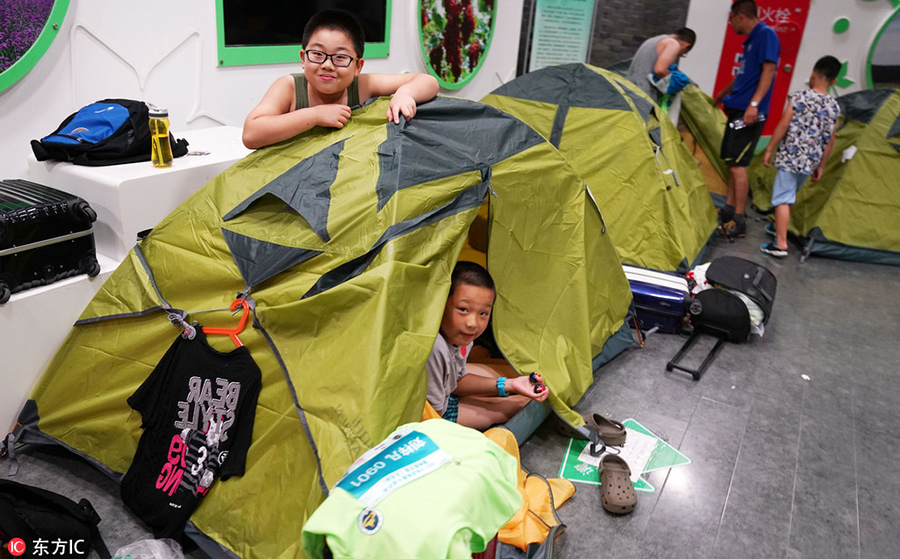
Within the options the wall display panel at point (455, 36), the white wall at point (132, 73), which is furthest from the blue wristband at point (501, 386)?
the wall display panel at point (455, 36)

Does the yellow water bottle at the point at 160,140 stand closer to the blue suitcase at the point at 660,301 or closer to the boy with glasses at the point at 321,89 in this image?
the boy with glasses at the point at 321,89

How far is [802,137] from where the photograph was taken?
365cm

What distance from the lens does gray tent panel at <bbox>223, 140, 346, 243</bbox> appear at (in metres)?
1.55

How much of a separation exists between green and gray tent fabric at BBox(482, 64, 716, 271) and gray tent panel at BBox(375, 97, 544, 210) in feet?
3.92

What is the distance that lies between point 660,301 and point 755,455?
86 centimetres

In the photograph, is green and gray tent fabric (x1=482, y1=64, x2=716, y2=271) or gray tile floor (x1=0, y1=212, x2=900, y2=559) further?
green and gray tent fabric (x1=482, y1=64, x2=716, y2=271)

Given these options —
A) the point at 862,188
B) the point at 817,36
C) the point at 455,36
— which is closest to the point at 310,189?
the point at 455,36

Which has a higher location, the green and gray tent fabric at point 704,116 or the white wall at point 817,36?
the white wall at point 817,36

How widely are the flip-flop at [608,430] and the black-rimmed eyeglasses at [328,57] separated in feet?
4.17

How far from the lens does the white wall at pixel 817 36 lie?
4.96 metres

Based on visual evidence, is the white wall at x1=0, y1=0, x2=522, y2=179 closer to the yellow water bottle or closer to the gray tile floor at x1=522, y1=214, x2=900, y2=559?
the yellow water bottle

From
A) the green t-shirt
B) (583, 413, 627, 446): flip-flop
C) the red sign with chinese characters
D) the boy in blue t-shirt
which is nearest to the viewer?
the green t-shirt

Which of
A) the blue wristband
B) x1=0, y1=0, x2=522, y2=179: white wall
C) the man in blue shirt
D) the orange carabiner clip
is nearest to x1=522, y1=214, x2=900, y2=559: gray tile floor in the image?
the blue wristband

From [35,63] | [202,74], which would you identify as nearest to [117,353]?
[35,63]
